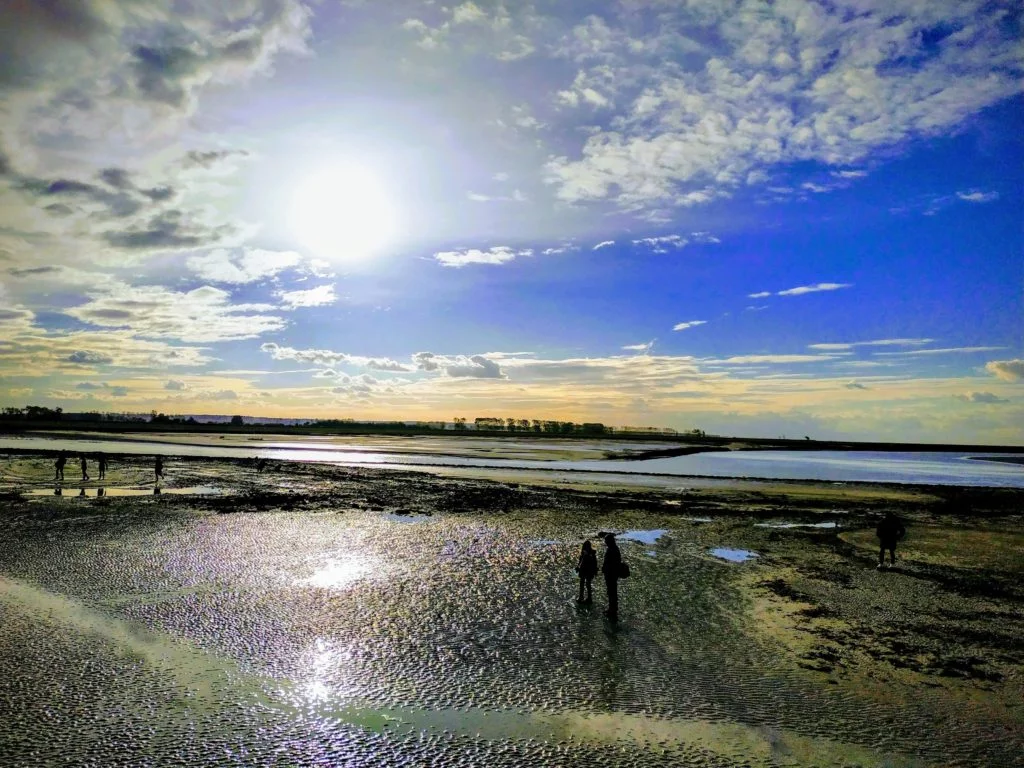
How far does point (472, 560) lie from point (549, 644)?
27.2 feet

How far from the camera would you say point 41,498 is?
108 ft

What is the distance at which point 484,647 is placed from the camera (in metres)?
13.5

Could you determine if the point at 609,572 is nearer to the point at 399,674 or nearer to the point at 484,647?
the point at 484,647

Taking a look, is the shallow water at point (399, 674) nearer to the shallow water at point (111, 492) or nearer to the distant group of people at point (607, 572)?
the distant group of people at point (607, 572)

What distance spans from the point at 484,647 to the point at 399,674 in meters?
2.21

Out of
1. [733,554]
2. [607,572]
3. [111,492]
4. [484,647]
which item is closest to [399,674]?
[484,647]

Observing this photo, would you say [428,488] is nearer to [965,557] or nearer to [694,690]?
[965,557]

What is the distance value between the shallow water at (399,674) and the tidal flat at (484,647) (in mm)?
61

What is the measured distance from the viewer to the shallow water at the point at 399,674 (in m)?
9.28

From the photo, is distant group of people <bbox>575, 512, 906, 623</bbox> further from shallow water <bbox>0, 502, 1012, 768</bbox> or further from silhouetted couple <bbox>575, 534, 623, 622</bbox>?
shallow water <bbox>0, 502, 1012, 768</bbox>

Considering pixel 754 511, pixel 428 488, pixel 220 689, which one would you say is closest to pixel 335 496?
pixel 428 488

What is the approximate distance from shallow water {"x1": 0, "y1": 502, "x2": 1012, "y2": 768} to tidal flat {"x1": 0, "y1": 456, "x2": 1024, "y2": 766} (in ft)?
0.20

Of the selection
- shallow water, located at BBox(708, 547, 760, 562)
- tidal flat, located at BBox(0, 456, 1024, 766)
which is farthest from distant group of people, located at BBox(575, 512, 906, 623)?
shallow water, located at BBox(708, 547, 760, 562)

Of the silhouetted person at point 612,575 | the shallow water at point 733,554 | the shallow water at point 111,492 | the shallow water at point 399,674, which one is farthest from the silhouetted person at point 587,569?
the shallow water at point 111,492
